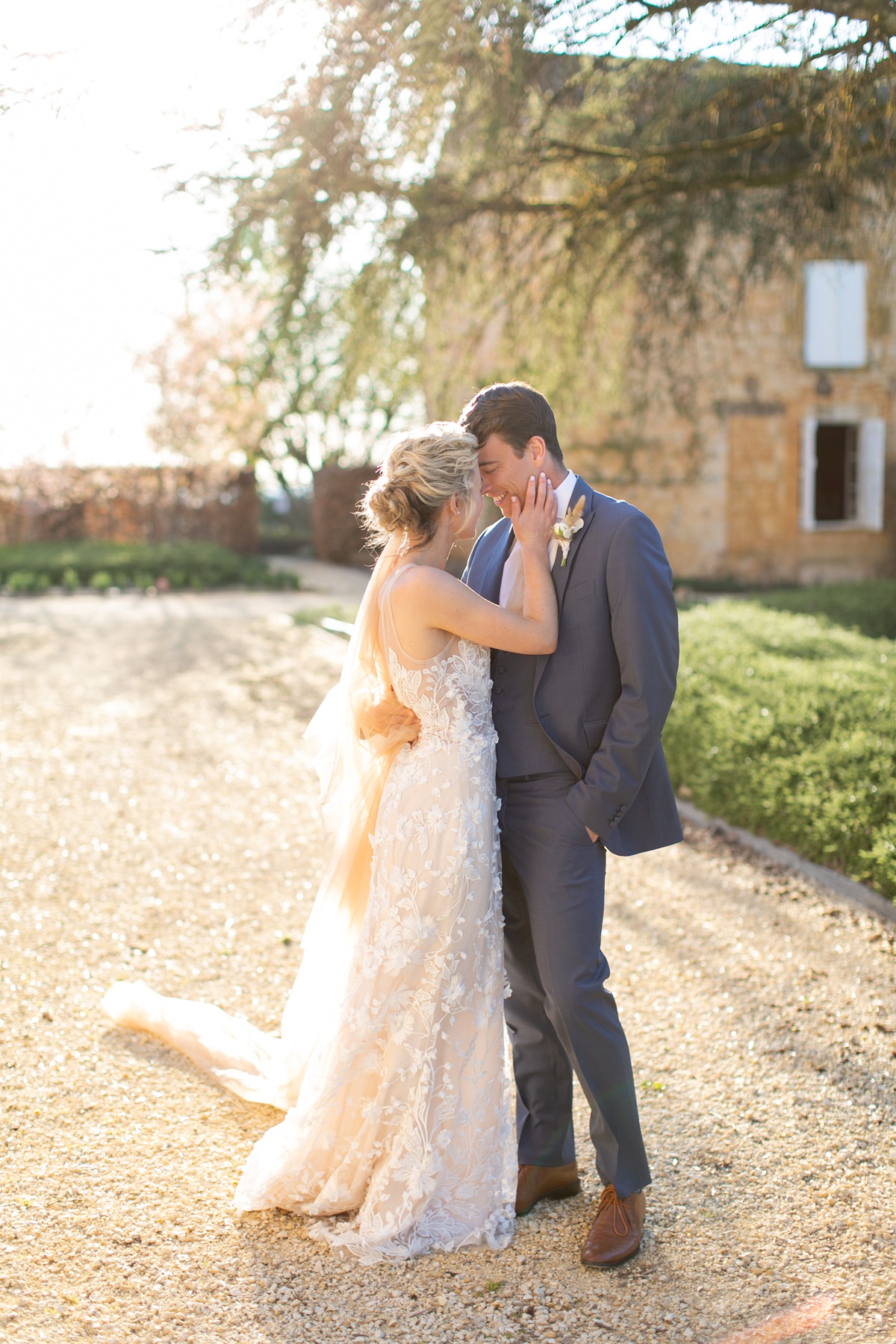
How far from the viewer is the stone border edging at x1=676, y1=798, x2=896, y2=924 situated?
479 cm

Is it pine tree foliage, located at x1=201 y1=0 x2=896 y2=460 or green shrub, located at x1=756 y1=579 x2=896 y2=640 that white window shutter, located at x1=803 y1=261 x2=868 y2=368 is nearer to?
green shrub, located at x1=756 y1=579 x2=896 y2=640

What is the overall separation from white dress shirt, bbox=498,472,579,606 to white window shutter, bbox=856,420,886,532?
16381 millimetres

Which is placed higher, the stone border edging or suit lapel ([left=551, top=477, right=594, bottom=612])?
suit lapel ([left=551, top=477, right=594, bottom=612])

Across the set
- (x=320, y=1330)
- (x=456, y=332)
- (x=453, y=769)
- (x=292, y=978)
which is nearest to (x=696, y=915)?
(x=292, y=978)

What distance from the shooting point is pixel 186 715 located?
920cm

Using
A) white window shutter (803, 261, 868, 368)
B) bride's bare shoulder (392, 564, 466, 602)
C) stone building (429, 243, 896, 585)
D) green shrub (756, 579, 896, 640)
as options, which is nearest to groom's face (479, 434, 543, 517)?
bride's bare shoulder (392, 564, 466, 602)

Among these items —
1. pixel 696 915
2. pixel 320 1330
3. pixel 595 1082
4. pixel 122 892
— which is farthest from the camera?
pixel 122 892

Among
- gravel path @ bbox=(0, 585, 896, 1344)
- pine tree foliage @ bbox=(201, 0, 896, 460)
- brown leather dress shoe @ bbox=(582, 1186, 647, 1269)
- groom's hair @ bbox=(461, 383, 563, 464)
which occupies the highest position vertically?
pine tree foliage @ bbox=(201, 0, 896, 460)

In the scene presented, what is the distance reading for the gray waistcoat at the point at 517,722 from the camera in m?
→ 2.78

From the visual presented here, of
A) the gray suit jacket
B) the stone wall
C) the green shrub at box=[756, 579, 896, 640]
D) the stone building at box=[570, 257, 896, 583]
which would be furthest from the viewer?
the stone wall

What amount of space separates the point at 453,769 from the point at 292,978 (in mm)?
1903

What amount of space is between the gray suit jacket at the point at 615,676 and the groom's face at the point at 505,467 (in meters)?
0.14

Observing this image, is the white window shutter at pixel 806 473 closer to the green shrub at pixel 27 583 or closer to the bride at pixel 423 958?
the green shrub at pixel 27 583

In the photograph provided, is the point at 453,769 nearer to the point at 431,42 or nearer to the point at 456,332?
the point at 431,42
